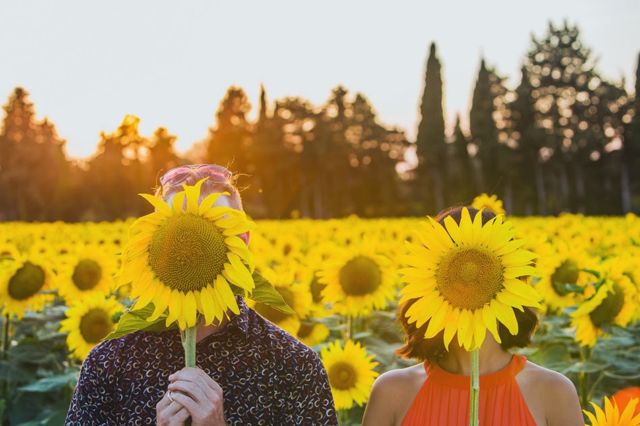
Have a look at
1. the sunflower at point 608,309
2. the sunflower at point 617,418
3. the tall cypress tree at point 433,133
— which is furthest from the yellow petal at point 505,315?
the tall cypress tree at point 433,133

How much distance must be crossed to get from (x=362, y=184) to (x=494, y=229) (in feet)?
151

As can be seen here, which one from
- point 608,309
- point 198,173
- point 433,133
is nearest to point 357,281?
point 608,309

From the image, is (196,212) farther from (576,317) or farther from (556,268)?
(556,268)

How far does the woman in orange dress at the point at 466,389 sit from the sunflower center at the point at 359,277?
230 centimetres

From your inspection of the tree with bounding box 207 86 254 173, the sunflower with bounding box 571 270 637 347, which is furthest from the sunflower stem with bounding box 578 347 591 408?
the tree with bounding box 207 86 254 173

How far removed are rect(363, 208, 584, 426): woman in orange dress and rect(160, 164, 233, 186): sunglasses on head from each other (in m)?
0.62

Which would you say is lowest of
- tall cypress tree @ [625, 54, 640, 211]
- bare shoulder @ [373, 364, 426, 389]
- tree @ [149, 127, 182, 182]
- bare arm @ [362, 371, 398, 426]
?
bare arm @ [362, 371, 398, 426]

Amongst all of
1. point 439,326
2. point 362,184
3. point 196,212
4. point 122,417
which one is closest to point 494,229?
point 439,326

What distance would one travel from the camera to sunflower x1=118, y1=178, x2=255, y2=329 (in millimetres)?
1477

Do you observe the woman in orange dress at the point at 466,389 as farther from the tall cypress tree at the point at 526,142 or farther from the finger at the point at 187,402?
the tall cypress tree at the point at 526,142

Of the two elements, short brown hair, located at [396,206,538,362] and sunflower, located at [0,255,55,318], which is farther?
sunflower, located at [0,255,55,318]

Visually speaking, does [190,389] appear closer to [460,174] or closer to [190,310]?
[190,310]

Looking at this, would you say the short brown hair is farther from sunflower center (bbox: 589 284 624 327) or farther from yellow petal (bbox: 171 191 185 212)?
sunflower center (bbox: 589 284 624 327)

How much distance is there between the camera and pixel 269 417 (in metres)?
2.12
